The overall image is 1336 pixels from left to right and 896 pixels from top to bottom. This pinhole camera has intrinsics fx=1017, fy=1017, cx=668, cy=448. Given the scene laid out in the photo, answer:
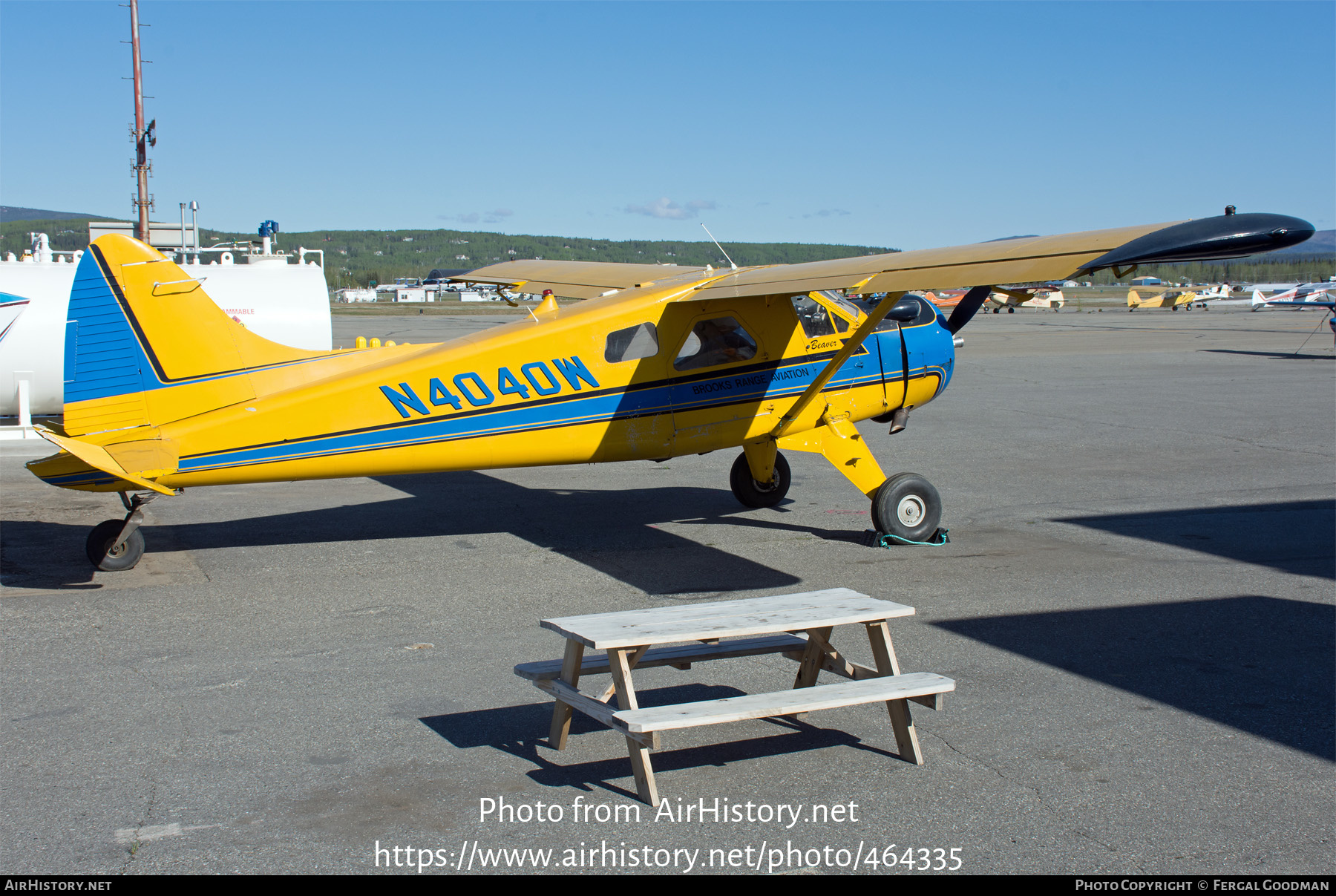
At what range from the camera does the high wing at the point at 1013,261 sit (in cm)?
553

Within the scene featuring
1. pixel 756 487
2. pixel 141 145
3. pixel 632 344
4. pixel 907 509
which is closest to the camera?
pixel 632 344

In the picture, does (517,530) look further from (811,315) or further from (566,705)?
(566,705)

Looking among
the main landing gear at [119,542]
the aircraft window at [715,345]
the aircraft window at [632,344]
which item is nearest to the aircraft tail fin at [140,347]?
the main landing gear at [119,542]

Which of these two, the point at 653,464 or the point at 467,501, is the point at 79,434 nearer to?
the point at 467,501

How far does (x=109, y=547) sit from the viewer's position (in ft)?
26.3

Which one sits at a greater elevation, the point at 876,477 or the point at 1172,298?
the point at 1172,298

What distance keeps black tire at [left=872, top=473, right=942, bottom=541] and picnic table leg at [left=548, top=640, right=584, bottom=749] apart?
15.9 ft

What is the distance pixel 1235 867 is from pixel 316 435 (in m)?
6.60

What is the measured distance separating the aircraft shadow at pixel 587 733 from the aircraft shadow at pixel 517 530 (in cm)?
246

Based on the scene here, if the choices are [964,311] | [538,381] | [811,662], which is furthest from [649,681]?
[964,311]

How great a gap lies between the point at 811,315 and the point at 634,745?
5.83m

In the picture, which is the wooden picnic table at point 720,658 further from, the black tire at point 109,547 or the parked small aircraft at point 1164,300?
the parked small aircraft at point 1164,300

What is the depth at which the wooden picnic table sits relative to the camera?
14.0 ft
